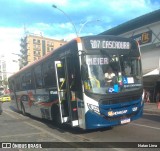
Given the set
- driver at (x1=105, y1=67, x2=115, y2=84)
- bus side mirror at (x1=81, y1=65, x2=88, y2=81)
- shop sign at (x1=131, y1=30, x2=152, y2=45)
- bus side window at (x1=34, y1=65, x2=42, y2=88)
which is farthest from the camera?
shop sign at (x1=131, y1=30, x2=152, y2=45)

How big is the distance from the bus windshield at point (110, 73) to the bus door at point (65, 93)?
986 millimetres

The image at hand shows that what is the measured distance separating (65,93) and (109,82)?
190 cm

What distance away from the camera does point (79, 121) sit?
11023 mm

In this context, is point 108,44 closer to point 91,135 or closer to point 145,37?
point 91,135

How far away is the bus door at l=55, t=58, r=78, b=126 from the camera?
37.0 feet

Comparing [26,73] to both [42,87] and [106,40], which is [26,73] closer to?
[42,87]

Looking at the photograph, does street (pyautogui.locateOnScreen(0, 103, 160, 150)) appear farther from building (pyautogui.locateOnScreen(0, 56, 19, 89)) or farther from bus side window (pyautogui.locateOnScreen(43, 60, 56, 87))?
building (pyautogui.locateOnScreen(0, 56, 19, 89))

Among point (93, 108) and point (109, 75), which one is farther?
point (109, 75)

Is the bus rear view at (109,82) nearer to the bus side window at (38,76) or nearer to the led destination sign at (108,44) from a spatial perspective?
the led destination sign at (108,44)

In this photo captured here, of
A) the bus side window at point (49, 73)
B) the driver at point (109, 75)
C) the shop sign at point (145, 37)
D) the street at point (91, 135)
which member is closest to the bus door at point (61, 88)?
the street at point (91, 135)

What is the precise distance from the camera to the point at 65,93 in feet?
39.0

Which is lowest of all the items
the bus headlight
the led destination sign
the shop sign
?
the bus headlight

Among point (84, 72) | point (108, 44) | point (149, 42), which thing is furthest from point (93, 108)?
point (149, 42)

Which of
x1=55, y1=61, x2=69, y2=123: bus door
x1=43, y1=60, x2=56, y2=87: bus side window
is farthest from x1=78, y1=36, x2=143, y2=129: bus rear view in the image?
x1=43, y1=60, x2=56, y2=87: bus side window
